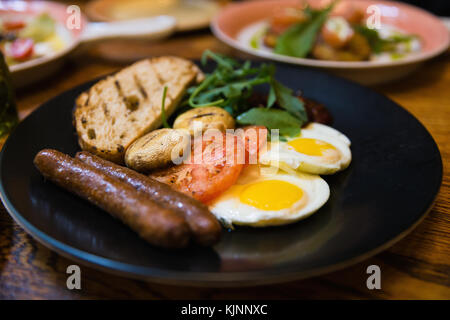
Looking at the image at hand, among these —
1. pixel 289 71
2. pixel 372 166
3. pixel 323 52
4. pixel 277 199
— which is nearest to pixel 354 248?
pixel 277 199

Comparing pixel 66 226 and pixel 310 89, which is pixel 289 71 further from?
pixel 66 226

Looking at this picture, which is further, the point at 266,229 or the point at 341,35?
the point at 341,35

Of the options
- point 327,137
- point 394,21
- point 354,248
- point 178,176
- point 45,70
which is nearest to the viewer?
point 354,248

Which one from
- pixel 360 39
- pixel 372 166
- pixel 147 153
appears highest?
pixel 360 39

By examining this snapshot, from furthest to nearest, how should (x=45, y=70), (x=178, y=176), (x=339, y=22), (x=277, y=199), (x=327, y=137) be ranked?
(x=339, y=22) < (x=45, y=70) < (x=327, y=137) < (x=178, y=176) < (x=277, y=199)

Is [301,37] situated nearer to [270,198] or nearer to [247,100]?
[247,100]

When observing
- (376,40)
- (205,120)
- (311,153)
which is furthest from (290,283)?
(376,40)

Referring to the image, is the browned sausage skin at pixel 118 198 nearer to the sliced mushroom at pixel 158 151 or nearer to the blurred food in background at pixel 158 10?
the sliced mushroom at pixel 158 151
